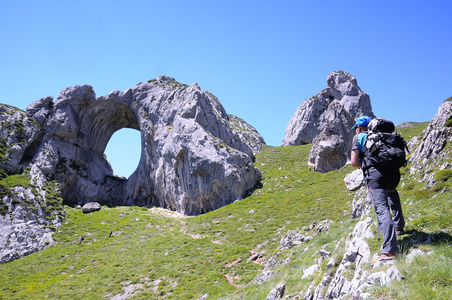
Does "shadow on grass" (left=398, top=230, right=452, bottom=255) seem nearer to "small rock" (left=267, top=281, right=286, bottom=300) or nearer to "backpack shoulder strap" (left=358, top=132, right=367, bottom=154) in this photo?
"backpack shoulder strap" (left=358, top=132, right=367, bottom=154)

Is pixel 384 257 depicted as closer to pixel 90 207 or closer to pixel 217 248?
pixel 217 248

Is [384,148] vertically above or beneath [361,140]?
beneath

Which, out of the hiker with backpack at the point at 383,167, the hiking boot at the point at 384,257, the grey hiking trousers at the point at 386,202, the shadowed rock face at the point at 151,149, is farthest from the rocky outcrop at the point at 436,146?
the shadowed rock face at the point at 151,149

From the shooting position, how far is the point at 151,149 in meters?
62.2

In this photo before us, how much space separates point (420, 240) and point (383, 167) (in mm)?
2008

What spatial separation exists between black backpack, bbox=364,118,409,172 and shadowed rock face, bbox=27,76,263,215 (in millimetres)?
41717

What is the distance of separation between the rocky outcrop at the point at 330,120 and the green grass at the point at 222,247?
4019 mm

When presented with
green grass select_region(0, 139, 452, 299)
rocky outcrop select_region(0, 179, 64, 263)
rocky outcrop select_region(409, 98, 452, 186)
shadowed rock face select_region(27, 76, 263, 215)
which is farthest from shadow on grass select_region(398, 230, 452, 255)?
rocky outcrop select_region(0, 179, 64, 263)

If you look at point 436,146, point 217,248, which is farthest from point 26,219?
point 436,146

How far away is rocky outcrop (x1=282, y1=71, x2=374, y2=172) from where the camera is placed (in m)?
51.6

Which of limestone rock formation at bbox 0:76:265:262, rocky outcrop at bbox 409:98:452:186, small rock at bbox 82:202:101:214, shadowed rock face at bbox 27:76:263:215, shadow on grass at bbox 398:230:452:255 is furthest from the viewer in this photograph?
small rock at bbox 82:202:101:214

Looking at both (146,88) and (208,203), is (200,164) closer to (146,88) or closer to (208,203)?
(208,203)

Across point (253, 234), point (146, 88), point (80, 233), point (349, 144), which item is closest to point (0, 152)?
point (80, 233)

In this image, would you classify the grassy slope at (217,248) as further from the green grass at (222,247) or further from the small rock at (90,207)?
the small rock at (90,207)
